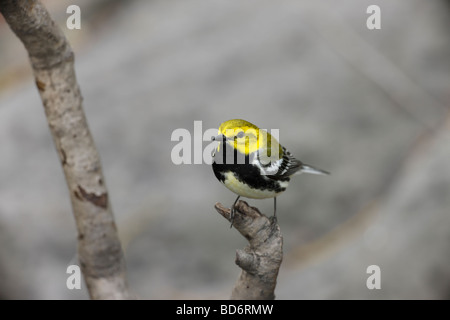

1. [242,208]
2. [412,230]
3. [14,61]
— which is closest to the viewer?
[242,208]

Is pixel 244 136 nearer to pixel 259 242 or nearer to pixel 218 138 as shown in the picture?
pixel 218 138

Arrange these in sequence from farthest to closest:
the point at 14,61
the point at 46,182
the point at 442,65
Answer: the point at 14,61, the point at 442,65, the point at 46,182

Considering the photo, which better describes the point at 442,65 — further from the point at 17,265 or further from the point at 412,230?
the point at 17,265

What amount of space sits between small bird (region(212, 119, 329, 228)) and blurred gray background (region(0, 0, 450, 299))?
2.55 m

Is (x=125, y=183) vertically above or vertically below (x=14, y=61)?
below

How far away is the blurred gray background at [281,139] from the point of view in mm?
4930

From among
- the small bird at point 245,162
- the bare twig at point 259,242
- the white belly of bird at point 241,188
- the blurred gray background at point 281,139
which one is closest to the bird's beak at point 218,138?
the small bird at point 245,162

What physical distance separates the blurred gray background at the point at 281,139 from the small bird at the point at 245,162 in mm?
2549

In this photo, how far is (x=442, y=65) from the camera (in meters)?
5.94

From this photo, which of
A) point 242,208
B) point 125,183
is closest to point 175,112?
point 125,183

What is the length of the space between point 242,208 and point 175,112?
2982 mm

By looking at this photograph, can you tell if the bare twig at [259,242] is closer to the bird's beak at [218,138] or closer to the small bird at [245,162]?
the small bird at [245,162]

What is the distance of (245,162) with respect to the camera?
2.35 metres

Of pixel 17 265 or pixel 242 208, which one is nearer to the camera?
pixel 242 208
